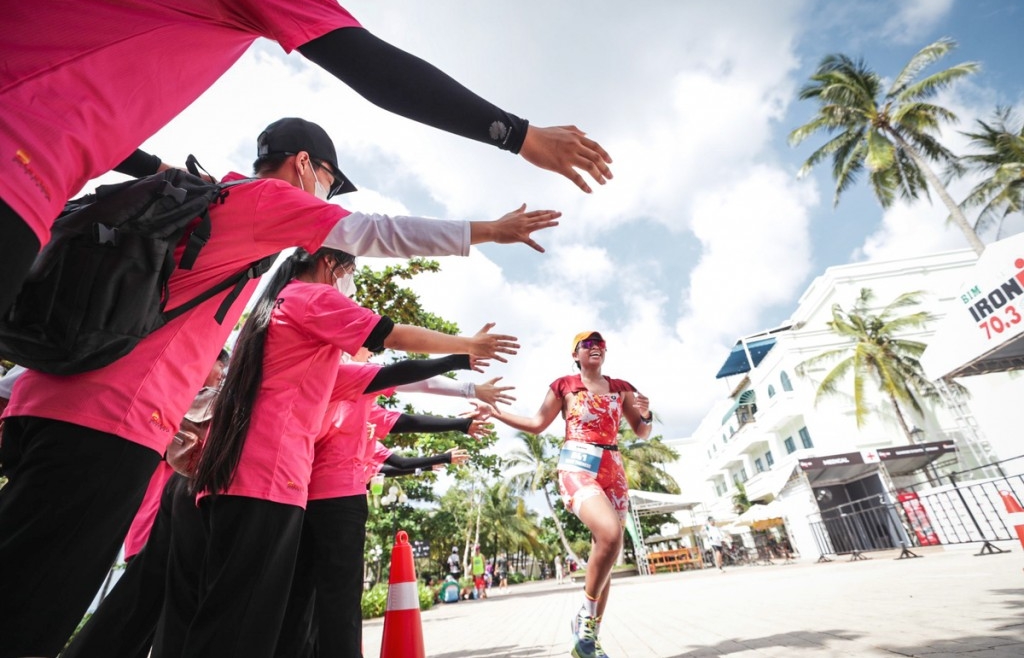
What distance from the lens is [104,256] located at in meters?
1.20

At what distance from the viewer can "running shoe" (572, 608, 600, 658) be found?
3727 millimetres

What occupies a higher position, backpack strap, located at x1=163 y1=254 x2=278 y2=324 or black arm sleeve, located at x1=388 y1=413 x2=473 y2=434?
black arm sleeve, located at x1=388 y1=413 x2=473 y2=434

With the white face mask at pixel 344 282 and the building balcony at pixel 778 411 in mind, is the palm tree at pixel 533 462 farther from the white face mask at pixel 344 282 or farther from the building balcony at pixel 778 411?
the white face mask at pixel 344 282

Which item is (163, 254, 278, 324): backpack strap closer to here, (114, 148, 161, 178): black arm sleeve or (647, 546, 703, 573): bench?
(114, 148, 161, 178): black arm sleeve

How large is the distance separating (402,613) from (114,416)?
8.30 ft

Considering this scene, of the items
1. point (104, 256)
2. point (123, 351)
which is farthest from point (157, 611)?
point (104, 256)

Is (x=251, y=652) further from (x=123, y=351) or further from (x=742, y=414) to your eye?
(x=742, y=414)

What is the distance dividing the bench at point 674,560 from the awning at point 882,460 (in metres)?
7.81

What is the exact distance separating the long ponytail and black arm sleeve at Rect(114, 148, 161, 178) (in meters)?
0.70

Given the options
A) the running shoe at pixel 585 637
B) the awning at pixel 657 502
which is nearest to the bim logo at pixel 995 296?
the running shoe at pixel 585 637

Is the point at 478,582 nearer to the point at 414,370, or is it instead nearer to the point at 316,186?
the point at 414,370

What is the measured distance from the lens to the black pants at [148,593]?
2070 mm

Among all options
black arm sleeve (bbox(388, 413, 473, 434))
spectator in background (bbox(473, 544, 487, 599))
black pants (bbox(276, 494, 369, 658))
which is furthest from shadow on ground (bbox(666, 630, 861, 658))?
spectator in background (bbox(473, 544, 487, 599))

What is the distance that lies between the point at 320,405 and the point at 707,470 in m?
51.5
